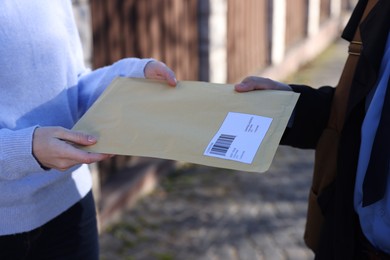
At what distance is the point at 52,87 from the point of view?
201 centimetres

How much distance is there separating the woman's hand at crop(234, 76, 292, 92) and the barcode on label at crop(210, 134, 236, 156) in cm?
27

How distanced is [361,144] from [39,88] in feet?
3.11

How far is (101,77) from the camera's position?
7.08 feet

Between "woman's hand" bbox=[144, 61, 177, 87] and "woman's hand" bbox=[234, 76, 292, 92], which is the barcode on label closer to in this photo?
"woman's hand" bbox=[234, 76, 292, 92]

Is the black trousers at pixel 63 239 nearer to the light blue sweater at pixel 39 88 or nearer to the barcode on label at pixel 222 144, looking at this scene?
the light blue sweater at pixel 39 88

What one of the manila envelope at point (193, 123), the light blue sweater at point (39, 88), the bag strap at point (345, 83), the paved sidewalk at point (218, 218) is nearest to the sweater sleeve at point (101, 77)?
the light blue sweater at point (39, 88)

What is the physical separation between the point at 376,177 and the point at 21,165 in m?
0.91

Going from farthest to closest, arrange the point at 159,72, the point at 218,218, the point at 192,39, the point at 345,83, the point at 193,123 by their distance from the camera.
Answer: the point at 192,39, the point at 218,218, the point at 159,72, the point at 345,83, the point at 193,123

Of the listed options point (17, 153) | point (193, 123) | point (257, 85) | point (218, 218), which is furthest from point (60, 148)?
point (218, 218)

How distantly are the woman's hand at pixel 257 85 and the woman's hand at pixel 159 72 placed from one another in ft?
0.70

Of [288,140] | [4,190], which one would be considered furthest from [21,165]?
[288,140]

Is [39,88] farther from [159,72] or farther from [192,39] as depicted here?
[192,39]

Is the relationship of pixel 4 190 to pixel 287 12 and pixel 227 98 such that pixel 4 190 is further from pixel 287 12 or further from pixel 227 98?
pixel 287 12

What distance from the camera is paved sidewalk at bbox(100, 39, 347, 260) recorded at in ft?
13.6
